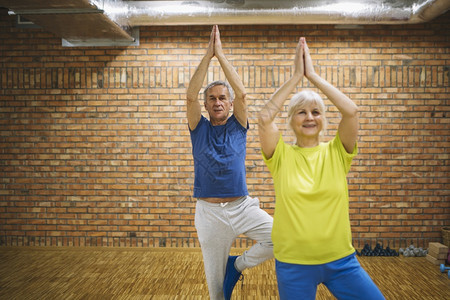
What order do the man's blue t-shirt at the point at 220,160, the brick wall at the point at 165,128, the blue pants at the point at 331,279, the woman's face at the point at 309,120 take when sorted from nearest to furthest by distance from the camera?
1. the blue pants at the point at 331,279
2. the woman's face at the point at 309,120
3. the man's blue t-shirt at the point at 220,160
4. the brick wall at the point at 165,128

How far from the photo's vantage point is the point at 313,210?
1.63 m

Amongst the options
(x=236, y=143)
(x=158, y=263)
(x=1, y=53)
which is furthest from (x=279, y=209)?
(x=1, y=53)

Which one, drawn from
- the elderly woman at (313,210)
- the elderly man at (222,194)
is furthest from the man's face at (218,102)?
the elderly woman at (313,210)

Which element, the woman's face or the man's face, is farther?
the man's face

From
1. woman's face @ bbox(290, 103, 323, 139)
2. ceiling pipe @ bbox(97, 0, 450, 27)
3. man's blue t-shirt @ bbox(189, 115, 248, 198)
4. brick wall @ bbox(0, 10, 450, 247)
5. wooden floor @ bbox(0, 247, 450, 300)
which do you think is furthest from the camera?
brick wall @ bbox(0, 10, 450, 247)

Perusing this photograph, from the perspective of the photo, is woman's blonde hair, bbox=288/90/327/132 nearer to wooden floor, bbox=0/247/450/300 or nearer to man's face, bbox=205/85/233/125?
man's face, bbox=205/85/233/125

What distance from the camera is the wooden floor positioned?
A: 11.2 feet

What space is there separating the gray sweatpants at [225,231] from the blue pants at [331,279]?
0.89m

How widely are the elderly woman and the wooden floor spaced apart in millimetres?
1814

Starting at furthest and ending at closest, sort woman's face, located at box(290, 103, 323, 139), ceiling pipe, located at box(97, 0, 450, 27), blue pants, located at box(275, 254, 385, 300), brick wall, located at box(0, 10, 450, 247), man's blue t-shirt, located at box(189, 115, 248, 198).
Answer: brick wall, located at box(0, 10, 450, 247), ceiling pipe, located at box(97, 0, 450, 27), man's blue t-shirt, located at box(189, 115, 248, 198), woman's face, located at box(290, 103, 323, 139), blue pants, located at box(275, 254, 385, 300)

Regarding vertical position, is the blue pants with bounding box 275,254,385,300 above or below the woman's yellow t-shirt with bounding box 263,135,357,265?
below

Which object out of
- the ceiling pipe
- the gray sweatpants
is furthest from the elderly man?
the ceiling pipe

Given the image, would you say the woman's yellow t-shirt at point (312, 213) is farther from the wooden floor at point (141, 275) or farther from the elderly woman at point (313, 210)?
the wooden floor at point (141, 275)

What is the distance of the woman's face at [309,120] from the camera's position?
5.82 ft
